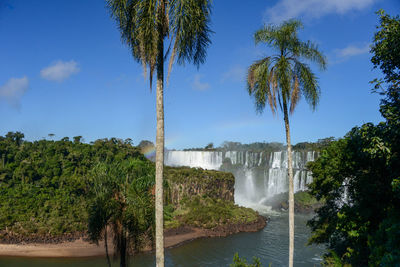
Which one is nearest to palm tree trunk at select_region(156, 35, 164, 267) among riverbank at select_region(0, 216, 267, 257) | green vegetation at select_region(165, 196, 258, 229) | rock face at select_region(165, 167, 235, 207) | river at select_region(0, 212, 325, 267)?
river at select_region(0, 212, 325, 267)

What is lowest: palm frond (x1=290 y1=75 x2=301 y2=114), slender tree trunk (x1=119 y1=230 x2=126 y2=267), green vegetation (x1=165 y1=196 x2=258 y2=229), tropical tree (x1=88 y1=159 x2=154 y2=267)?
green vegetation (x1=165 y1=196 x2=258 y2=229)

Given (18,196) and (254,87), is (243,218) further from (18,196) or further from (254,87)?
(254,87)

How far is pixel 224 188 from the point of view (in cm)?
5500

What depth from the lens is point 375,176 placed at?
1260cm

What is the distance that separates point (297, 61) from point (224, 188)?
1816 inches

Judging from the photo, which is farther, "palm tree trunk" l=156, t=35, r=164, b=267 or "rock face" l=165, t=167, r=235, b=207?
"rock face" l=165, t=167, r=235, b=207

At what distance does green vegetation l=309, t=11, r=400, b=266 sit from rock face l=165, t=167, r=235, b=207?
34877 millimetres

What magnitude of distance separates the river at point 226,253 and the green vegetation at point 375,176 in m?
14.1

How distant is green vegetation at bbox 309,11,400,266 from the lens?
9.12m

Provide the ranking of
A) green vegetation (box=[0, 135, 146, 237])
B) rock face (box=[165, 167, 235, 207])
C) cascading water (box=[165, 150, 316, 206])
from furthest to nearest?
cascading water (box=[165, 150, 316, 206]) < rock face (box=[165, 167, 235, 207]) < green vegetation (box=[0, 135, 146, 237])

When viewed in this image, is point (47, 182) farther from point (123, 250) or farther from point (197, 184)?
point (123, 250)

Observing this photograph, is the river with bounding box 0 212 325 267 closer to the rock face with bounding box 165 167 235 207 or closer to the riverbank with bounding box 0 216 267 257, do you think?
the riverbank with bounding box 0 216 267 257

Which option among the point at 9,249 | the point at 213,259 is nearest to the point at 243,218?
the point at 213,259

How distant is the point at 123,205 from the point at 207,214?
36086 mm
